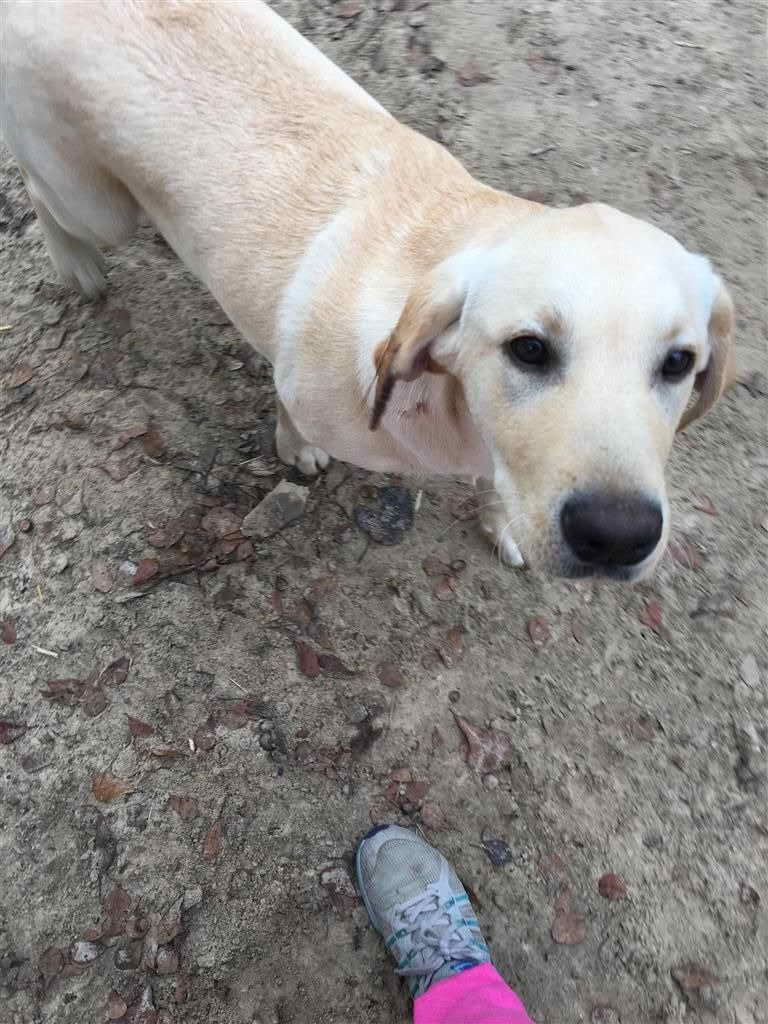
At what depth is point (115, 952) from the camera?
6.78 feet

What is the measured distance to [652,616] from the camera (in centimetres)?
253

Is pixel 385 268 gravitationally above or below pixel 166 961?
above

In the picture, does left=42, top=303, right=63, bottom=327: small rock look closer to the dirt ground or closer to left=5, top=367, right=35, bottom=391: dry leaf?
the dirt ground

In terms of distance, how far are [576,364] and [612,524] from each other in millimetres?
334

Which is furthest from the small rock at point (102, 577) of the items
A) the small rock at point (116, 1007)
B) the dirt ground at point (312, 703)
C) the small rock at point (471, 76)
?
the small rock at point (471, 76)

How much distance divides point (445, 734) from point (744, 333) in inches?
81.6

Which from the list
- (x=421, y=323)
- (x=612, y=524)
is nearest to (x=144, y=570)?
(x=421, y=323)

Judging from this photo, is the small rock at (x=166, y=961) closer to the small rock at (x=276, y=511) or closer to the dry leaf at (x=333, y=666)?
the dry leaf at (x=333, y=666)

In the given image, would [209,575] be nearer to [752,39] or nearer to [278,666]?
[278,666]

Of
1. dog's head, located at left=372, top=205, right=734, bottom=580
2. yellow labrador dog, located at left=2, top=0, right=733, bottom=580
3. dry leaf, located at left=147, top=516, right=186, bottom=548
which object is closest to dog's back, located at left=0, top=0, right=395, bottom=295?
yellow labrador dog, located at left=2, top=0, right=733, bottom=580

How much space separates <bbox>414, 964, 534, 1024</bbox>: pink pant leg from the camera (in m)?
1.96

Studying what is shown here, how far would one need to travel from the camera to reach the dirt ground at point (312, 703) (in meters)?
2.09

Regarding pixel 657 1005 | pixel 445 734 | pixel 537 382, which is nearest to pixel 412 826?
pixel 445 734

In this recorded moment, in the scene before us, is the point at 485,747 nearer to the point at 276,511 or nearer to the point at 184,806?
the point at 184,806
